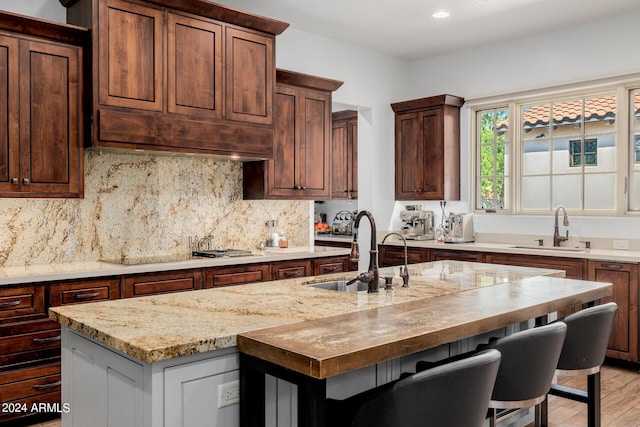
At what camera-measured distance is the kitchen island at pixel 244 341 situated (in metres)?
1.63

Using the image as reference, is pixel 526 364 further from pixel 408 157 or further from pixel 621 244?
pixel 408 157

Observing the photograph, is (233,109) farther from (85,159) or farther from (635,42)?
(635,42)

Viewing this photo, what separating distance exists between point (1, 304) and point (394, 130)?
443cm

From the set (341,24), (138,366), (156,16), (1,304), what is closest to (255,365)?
(138,366)

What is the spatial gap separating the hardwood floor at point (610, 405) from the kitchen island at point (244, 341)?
1098mm

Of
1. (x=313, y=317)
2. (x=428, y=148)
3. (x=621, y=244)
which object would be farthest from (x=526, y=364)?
(x=428, y=148)

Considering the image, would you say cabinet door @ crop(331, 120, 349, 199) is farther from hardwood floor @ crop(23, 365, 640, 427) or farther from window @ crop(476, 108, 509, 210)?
hardwood floor @ crop(23, 365, 640, 427)

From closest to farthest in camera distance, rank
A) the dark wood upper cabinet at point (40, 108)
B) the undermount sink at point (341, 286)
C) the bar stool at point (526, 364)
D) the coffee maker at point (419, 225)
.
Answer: the bar stool at point (526, 364) < the undermount sink at point (341, 286) < the dark wood upper cabinet at point (40, 108) < the coffee maker at point (419, 225)

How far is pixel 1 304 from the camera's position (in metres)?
3.07

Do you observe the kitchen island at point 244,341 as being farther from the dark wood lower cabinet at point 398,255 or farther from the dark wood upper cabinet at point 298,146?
the dark wood lower cabinet at point 398,255

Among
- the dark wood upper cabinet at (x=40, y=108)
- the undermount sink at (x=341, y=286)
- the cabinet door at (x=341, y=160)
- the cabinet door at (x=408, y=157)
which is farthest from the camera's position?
the cabinet door at (x=341, y=160)

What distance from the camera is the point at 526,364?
206cm

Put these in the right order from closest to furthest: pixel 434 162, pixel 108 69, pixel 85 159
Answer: pixel 108 69
pixel 85 159
pixel 434 162

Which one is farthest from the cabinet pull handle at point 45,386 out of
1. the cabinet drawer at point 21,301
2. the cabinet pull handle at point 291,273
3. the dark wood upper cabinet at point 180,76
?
Result: the cabinet pull handle at point 291,273
